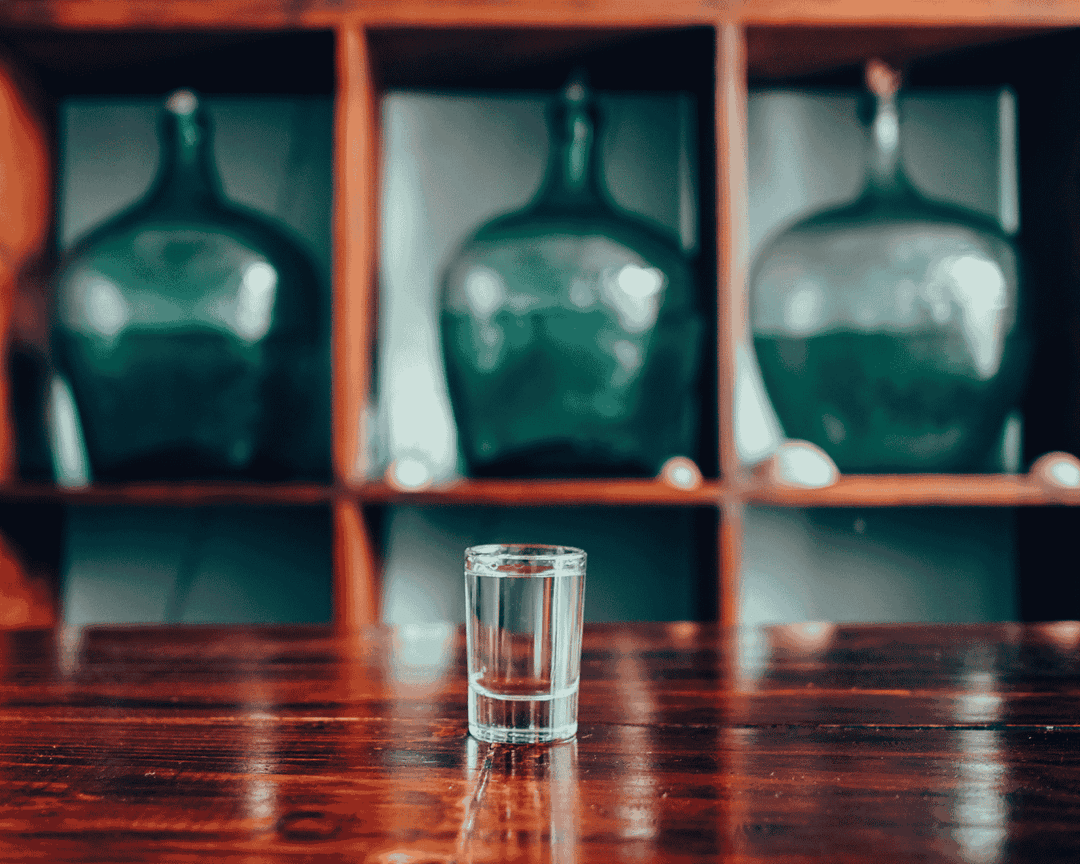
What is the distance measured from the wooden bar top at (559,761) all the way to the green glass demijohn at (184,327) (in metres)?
0.71

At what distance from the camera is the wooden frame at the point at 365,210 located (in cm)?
A: 122

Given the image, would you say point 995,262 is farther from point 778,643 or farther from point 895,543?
point 778,643

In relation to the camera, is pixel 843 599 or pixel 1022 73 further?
pixel 843 599

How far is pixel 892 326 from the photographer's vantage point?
127 centimetres

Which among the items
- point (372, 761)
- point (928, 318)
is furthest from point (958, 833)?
point (928, 318)

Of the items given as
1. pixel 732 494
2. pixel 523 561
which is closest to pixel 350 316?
pixel 732 494

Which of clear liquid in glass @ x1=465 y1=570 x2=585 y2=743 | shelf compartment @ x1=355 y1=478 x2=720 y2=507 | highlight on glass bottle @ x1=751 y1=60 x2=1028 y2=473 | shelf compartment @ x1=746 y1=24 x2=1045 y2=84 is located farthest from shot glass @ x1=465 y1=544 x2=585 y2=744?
shelf compartment @ x1=746 y1=24 x2=1045 y2=84

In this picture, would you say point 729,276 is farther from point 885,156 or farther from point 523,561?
point 523,561

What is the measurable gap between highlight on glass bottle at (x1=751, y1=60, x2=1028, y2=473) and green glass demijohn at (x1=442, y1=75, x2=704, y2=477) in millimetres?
150

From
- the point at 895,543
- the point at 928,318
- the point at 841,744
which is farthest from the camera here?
the point at 895,543

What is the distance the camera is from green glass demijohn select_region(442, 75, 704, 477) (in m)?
1.28

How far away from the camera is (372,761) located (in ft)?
1.29

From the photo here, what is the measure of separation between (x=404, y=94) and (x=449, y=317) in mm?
464

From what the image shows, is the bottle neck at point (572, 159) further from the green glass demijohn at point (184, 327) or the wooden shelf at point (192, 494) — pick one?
the wooden shelf at point (192, 494)
